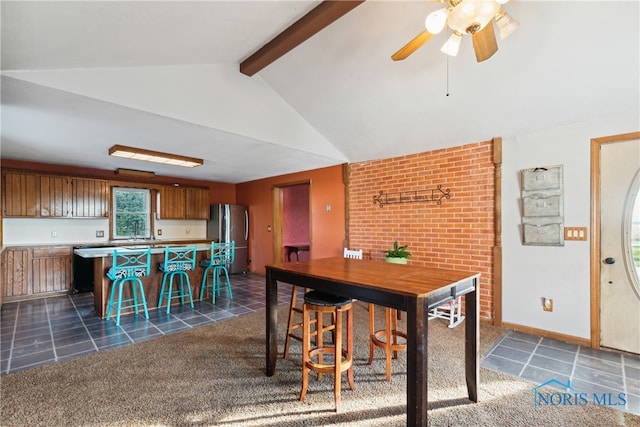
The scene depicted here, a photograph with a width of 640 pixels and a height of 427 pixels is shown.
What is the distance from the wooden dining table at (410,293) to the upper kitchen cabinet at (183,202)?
4.80m

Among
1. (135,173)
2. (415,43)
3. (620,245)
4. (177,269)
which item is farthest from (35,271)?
(620,245)

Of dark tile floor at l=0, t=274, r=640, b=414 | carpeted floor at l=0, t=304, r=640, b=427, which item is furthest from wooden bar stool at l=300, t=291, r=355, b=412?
dark tile floor at l=0, t=274, r=640, b=414

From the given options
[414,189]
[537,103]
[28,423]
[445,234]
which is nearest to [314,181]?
[414,189]

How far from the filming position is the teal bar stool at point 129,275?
11.6 feet

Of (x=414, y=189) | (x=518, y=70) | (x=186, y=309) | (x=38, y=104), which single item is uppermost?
(x=518, y=70)

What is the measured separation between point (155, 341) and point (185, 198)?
13.4 ft

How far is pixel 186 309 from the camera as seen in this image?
4.03m

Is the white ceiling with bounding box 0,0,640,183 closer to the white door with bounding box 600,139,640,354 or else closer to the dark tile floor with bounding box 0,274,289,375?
the white door with bounding box 600,139,640,354

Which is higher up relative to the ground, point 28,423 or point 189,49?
point 189,49

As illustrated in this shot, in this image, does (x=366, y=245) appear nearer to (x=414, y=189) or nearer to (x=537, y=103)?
(x=414, y=189)

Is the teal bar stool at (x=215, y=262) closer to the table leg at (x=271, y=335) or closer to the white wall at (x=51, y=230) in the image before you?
the table leg at (x=271, y=335)

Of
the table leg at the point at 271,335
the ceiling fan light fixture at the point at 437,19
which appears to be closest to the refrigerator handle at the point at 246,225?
the table leg at the point at 271,335

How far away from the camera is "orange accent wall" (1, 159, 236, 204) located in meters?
4.78

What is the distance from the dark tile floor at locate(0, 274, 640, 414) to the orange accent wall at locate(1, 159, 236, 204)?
7.17 ft
